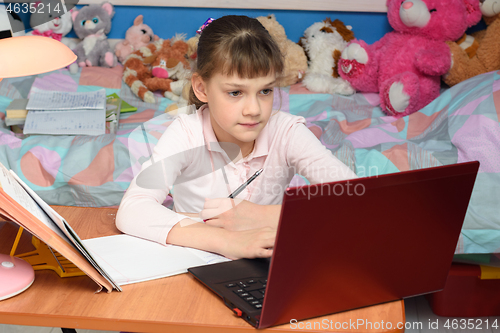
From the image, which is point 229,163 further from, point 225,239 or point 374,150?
point 374,150

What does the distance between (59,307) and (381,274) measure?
0.42m

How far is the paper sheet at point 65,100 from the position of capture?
6.05 feet

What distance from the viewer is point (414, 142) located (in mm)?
1634

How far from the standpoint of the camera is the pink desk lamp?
571 millimetres

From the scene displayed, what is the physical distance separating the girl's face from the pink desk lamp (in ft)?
1.13

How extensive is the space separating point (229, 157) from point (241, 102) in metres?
0.20

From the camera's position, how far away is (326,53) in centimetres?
223

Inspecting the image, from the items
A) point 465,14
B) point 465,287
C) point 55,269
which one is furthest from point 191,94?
point 465,14

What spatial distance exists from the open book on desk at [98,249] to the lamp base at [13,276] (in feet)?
0.28

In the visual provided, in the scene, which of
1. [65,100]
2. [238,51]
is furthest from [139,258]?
[65,100]

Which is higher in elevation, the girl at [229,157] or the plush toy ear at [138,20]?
the girl at [229,157]

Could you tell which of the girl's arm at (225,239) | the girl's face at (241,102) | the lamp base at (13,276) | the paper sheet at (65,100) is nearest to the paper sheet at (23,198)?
the lamp base at (13,276)

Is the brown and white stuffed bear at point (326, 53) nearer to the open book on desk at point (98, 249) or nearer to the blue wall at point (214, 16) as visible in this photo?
the blue wall at point (214, 16)

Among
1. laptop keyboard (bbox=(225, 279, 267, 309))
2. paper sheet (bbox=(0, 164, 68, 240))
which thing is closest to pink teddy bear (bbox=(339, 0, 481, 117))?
laptop keyboard (bbox=(225, 279, 267, 309))
